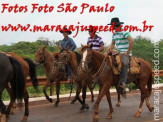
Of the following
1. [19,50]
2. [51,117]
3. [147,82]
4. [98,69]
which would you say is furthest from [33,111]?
[19,50]

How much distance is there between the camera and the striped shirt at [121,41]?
30.7ft

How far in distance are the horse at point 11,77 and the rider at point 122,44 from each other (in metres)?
2.73

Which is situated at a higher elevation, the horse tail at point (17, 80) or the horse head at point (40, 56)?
the horse head at point (40, 56)

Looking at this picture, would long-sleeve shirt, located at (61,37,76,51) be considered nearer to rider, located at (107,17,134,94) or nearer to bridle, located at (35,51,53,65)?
bridle, located at (35,51,53,65)

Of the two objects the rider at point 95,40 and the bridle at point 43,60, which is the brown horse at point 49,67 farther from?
the rider at point 95,40

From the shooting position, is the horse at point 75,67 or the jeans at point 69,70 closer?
the horse at point 75,67

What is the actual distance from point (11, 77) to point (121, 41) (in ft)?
12.2

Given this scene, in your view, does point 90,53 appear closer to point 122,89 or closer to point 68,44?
point 122,89

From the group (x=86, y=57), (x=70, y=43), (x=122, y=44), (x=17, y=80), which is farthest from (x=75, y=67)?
(x=17, y=80)

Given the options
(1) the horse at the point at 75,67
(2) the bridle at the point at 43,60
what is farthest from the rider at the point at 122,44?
(2) the bridle at the point at 43,60

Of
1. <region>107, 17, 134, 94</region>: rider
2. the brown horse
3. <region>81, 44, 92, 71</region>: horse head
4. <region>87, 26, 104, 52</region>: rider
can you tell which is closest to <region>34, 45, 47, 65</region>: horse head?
the brown horse

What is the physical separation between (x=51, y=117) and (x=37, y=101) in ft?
10.3

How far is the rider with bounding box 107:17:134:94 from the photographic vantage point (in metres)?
9.03

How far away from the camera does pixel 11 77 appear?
7766 millimetres
